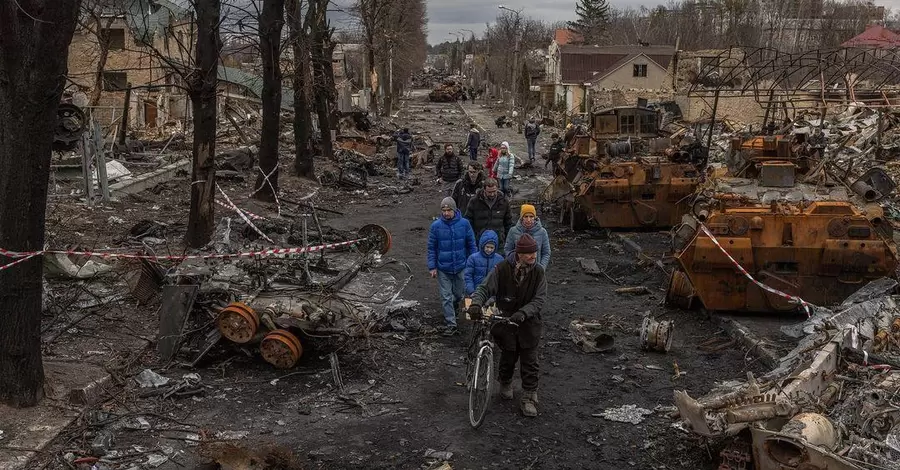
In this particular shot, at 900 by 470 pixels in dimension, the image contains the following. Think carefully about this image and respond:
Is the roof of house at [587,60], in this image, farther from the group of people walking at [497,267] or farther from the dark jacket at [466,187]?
the group of people walking at [497,267]

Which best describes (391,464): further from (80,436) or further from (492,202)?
(492,202)

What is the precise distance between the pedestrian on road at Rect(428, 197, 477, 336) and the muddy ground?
448 mm

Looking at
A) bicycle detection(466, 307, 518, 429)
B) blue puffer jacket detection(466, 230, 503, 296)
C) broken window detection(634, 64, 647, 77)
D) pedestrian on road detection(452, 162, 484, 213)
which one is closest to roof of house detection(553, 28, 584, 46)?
broken window detection(634, 64, 647, 77)

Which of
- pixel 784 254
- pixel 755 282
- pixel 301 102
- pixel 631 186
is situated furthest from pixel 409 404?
pixel 301 102

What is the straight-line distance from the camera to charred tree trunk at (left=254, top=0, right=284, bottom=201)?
1708 centimetres

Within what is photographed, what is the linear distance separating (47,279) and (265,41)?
8.62 meters

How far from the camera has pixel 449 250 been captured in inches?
380

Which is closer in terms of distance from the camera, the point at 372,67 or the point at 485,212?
the point at 485,212

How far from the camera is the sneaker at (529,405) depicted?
24.0 ft

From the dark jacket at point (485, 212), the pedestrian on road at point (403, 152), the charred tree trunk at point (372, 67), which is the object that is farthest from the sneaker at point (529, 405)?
the charred tree trunk at point (372, 67)

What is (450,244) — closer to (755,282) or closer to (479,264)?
(479,264)

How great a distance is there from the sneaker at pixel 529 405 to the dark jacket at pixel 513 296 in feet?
1.42

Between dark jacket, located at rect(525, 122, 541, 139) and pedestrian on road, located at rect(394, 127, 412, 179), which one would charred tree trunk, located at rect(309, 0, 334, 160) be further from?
dark jacket, located at rect(525, 122, 541, 139)

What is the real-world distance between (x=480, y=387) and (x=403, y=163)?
18.5 metres
